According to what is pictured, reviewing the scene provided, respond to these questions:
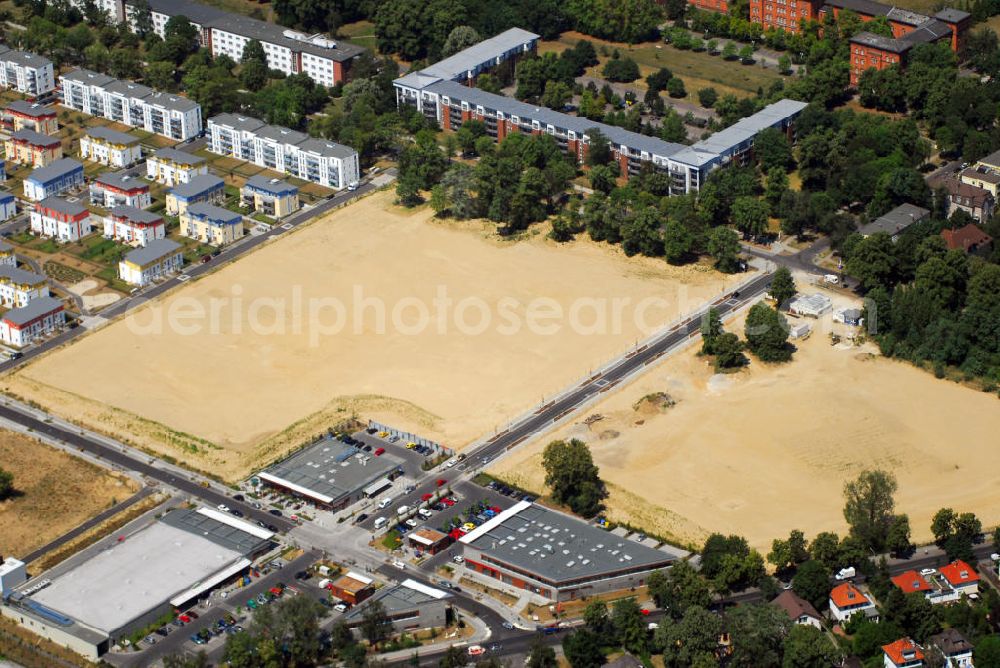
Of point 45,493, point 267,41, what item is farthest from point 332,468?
point 267,41

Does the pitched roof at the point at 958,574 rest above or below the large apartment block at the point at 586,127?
below

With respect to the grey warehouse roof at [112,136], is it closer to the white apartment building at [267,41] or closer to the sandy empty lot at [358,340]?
the white apartment building at [267,41]

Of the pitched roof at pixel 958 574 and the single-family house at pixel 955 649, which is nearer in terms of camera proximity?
the single-family house at pixel 955 649

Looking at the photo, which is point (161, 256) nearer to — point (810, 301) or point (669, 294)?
point (669, 294)

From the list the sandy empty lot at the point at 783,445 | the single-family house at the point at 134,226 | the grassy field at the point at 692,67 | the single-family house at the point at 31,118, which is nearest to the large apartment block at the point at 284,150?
the single-family house at the point at 134,226

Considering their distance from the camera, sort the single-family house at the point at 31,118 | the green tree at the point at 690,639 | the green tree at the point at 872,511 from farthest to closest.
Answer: the single-family house at the point at 31,118, the green tree at the point at 872,511, the green tree at the point at 690,639

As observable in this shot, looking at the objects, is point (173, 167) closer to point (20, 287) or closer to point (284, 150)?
point (284, 150)

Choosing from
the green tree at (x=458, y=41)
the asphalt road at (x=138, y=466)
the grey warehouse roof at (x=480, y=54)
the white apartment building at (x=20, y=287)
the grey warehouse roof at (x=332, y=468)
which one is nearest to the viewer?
the asphalt road at (x=138, y=466)

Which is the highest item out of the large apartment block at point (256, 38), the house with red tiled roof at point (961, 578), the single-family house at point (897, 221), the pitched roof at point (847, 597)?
the large apartment block at point (256, 38)
